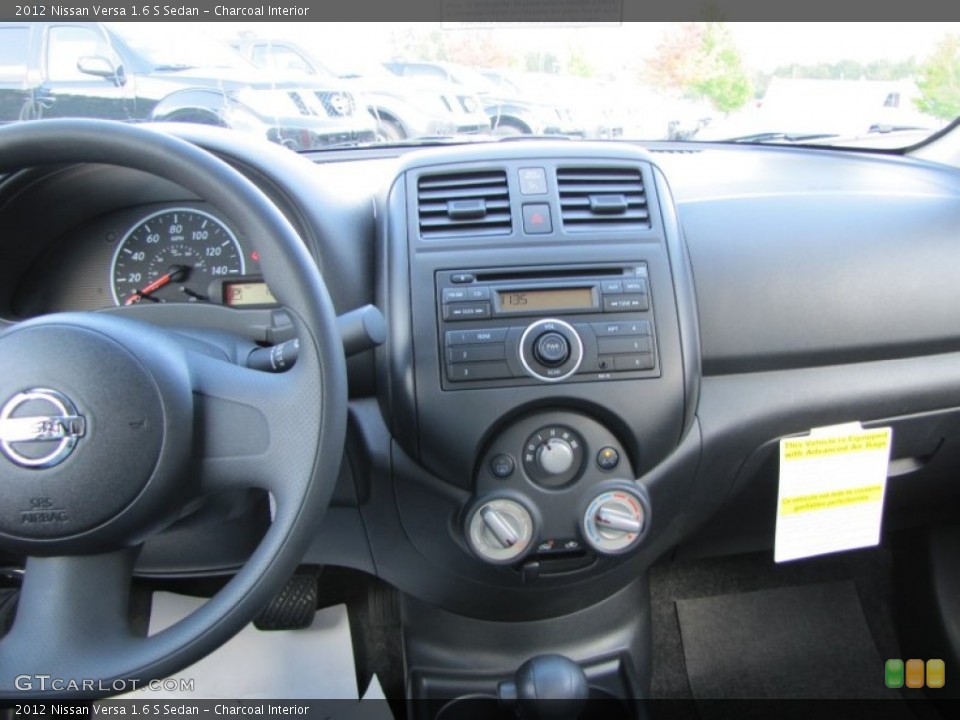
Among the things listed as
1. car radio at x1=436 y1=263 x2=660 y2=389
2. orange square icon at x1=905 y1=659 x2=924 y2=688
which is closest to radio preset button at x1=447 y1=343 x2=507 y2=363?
car radio at x1=436 y1=263 x2=660 y2=389

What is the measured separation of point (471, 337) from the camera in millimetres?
1117

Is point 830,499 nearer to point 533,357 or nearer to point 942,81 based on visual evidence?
point 533,357

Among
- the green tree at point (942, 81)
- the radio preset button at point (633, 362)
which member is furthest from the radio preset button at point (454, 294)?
the green tree at point (942, 81)

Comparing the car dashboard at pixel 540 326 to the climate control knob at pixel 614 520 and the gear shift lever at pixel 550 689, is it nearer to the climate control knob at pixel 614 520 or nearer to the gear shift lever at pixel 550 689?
the climate control knob at pixel 614 520

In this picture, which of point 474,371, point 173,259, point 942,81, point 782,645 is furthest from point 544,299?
point 782,645

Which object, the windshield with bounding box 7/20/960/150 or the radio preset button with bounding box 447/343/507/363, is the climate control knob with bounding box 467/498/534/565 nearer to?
the radio preset button with bounding box 447/343/507/363

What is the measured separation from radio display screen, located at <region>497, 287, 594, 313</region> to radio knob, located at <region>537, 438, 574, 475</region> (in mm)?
190

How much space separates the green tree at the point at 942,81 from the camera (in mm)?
1511

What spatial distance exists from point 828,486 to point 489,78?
2.86ft

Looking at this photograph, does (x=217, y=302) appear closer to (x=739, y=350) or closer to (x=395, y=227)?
(x=395, y=227)

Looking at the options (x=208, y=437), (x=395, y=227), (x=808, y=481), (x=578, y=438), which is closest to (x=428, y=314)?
(x=395, y=227)

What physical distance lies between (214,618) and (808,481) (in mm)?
927

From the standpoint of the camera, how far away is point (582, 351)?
1125mm

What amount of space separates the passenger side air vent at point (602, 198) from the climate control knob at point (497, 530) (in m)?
0.42
